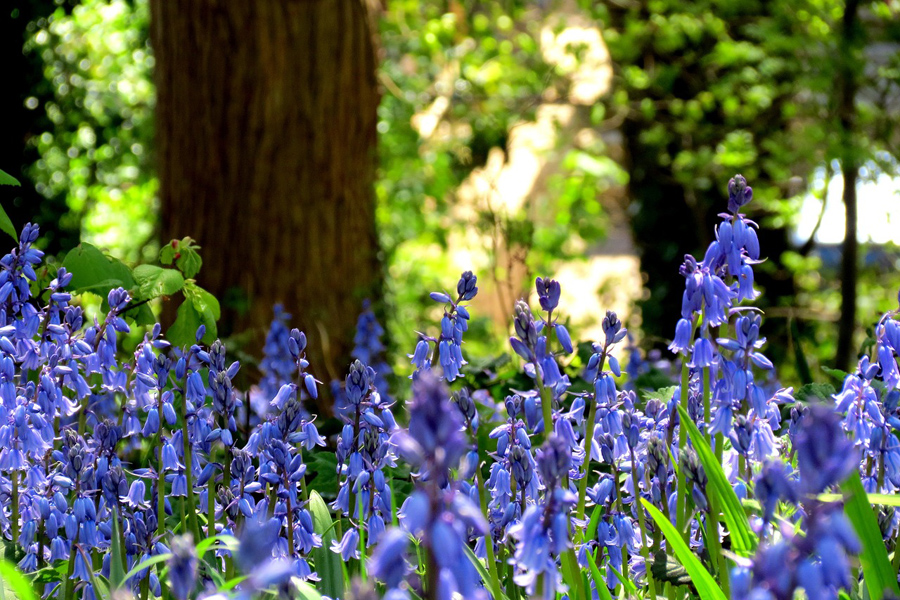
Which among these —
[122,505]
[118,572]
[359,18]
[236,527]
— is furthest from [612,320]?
[359,18]

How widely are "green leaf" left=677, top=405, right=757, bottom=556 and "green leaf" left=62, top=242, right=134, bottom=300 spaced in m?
1.55

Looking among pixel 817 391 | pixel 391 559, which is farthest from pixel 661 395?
pixel 391 559

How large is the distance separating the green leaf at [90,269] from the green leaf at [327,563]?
894 mm

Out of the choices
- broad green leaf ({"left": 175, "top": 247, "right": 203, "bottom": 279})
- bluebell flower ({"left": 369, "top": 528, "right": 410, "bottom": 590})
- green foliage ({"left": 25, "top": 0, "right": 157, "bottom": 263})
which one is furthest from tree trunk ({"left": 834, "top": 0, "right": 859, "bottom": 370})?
bluebell flower ({"left": 369, "top": 528, "right": 410, "bottom": 590})

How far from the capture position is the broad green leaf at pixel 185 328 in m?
2.29

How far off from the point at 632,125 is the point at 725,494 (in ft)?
23.9

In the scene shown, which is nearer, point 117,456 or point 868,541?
point 868,541

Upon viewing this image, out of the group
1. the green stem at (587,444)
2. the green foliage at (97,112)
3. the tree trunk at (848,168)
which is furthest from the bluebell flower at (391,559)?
the tree trunk at (848,168)

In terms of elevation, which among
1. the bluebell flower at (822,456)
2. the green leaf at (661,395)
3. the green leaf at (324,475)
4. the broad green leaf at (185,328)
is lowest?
the green leaf at (324,475)

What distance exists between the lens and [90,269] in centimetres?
248

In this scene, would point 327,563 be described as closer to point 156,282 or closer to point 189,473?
point 189,473

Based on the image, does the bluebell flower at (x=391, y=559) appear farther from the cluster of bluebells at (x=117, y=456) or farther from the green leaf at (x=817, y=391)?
the green leaf at (x=817, y=391)

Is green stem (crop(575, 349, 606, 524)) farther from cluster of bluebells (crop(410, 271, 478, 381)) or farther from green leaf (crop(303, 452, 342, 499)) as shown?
green leaf (crop(303, 452, 342, 499))

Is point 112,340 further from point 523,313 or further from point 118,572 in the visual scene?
point 523,313
